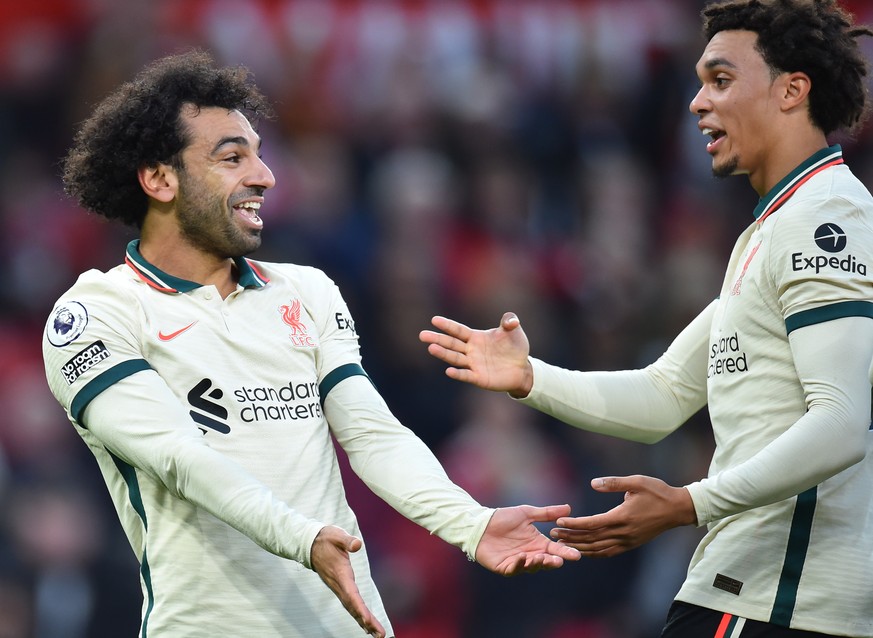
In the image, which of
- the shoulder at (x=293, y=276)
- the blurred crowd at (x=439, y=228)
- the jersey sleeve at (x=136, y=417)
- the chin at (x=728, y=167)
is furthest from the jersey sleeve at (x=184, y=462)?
the blurred crowd at (x=439, y=228)

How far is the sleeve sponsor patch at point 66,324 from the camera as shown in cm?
377

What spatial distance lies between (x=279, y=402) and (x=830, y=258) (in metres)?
A: 1.61

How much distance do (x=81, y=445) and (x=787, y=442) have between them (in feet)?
15.6

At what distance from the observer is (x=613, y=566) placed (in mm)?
7289

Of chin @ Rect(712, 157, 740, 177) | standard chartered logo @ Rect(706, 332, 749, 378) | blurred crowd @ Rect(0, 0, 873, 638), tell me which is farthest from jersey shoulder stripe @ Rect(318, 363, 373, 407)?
blurred crowd @ Rect(0, 0, 873, 638)

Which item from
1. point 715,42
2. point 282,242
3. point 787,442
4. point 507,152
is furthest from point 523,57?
point 787,442

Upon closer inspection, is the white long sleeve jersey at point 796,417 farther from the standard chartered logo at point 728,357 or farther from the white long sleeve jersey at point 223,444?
the white long sleeve jersey at point 223,444

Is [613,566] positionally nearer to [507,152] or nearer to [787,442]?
[507,152]

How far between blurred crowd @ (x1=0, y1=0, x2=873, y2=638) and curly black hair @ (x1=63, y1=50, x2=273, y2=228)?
259cm

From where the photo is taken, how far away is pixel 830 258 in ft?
11.8

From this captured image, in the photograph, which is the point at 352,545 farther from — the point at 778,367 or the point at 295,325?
the point at 778,367

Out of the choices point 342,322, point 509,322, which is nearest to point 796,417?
point 509,322

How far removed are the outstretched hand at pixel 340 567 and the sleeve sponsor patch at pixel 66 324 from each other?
97cm

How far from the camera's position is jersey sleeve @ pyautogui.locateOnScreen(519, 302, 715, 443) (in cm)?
433
